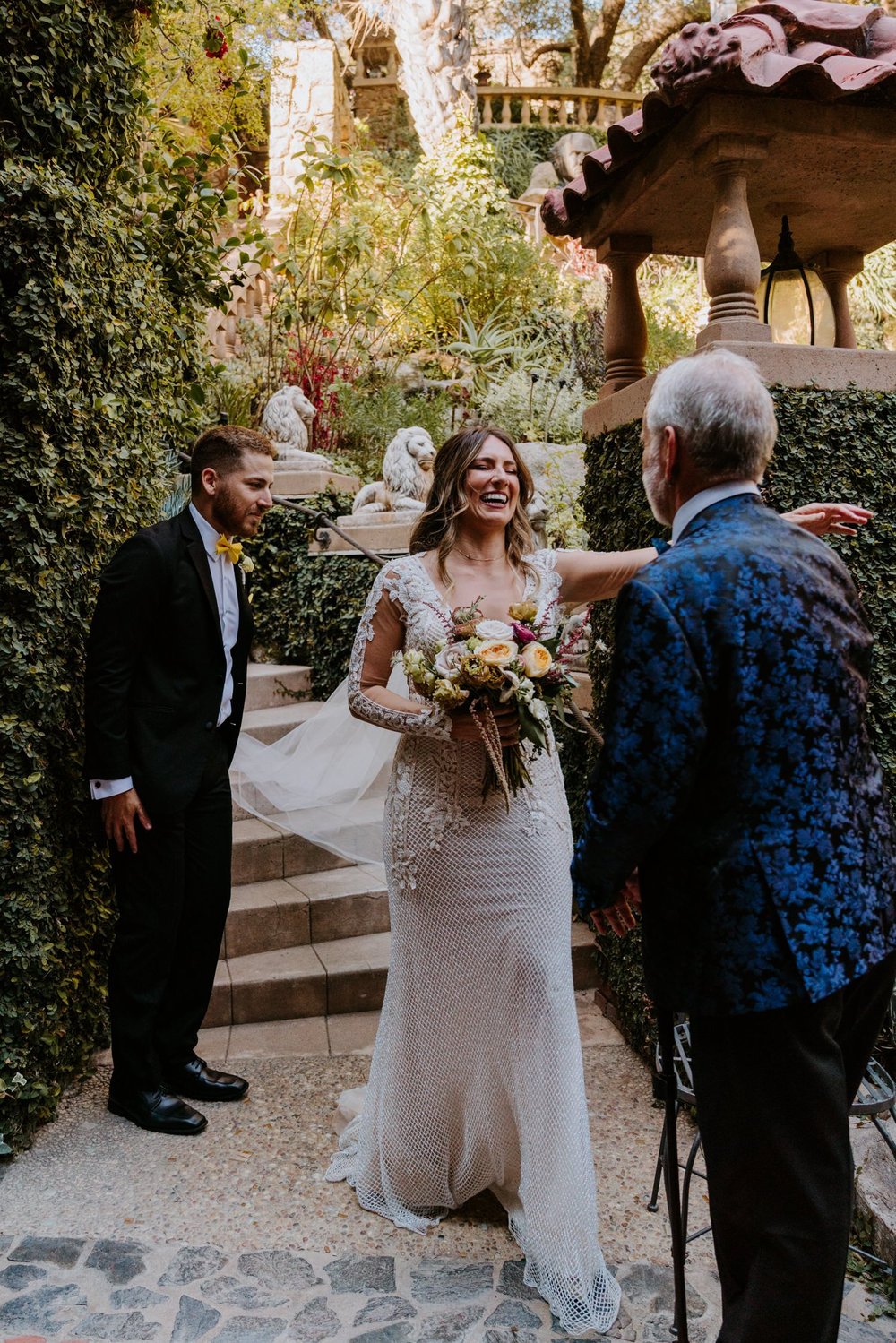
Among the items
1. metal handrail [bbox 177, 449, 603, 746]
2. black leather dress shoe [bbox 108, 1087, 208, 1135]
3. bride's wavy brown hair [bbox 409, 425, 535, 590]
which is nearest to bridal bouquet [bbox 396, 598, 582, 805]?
bride's wavy brown hair [bbox 409, 425, 535, 590]

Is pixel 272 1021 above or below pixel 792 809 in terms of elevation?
below

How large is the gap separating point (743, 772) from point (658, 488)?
0.54 meters

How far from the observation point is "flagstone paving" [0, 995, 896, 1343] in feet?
8.19

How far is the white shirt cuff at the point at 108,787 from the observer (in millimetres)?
3303

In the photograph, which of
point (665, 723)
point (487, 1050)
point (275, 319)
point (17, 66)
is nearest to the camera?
point (665, 723)

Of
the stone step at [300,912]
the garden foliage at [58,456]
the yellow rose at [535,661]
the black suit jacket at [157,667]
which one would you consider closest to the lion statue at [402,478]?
the stone step at [300,912]

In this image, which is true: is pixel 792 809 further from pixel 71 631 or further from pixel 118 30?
pixel 118 30

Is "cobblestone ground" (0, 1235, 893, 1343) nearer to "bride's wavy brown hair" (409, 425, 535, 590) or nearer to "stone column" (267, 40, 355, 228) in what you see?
"bride's wavy brown hair" (409, 425, 535, 590)

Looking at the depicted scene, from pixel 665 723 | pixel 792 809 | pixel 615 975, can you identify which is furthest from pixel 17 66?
pixel 615 975

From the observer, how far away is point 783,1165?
167cm

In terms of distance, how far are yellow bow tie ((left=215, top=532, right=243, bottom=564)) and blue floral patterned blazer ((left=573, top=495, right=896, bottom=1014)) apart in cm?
209

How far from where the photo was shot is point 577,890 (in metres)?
1.80

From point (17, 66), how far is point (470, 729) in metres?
2.49

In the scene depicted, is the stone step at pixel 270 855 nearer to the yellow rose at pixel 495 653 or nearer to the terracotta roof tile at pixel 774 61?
the yellow rose at pixel 495 653
